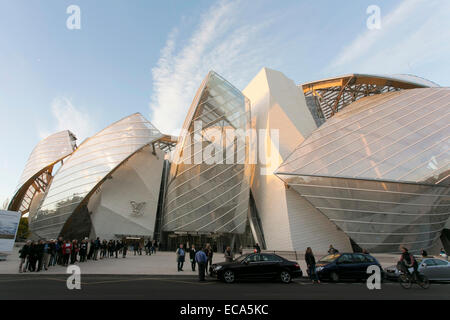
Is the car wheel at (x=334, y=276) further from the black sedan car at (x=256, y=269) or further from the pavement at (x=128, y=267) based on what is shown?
the pavement at (x=128, y=267)

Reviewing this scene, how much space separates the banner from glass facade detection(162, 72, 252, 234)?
1234 cm

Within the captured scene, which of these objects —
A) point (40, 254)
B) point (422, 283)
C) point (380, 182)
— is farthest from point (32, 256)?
point (380, 182)

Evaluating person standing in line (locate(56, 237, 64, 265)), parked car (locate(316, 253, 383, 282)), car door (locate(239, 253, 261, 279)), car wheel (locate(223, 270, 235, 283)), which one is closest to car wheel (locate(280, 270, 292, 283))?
car door (locate(239, 253, 261, 279))

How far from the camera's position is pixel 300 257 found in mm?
22188

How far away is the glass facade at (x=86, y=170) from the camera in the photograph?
90.8ft

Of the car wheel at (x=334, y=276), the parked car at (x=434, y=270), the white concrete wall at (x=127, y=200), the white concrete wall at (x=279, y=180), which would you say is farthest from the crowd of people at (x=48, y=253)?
the parked car at (x=434, y=270)

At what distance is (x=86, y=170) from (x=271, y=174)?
765 inches

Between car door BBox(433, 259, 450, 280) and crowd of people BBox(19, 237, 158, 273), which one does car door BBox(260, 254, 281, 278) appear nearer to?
car door BBox(433, 259, 450, 280)

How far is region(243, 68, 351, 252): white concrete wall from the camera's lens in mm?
24188

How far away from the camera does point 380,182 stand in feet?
69.8

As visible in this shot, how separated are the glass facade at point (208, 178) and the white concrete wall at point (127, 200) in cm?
629
